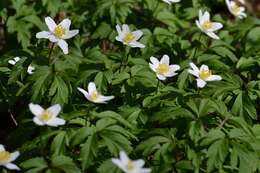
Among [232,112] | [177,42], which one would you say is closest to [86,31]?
[177,42]

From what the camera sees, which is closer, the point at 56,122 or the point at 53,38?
the point at 56,122

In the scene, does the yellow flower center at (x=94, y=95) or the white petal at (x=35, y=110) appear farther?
the yellow flower center at (x=94, y=95)

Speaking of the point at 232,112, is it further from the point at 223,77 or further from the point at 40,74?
the point at 40,74

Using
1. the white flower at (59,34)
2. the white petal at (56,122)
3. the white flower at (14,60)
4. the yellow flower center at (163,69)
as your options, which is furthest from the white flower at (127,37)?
the white petal at (56,122)

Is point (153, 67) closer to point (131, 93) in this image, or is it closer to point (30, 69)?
point (131, 93)

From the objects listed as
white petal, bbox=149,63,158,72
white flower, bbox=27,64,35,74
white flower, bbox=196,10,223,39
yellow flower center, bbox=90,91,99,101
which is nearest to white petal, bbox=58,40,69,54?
white flower, bbox=27,64,35,74

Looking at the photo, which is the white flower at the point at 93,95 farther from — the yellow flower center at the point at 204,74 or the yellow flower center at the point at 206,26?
the yellow flower center at the point at 206,26

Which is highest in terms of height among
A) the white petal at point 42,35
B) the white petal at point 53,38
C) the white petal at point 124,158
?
the white petal at point 42,35

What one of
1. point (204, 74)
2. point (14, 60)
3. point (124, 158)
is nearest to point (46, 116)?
point (124, 158)
